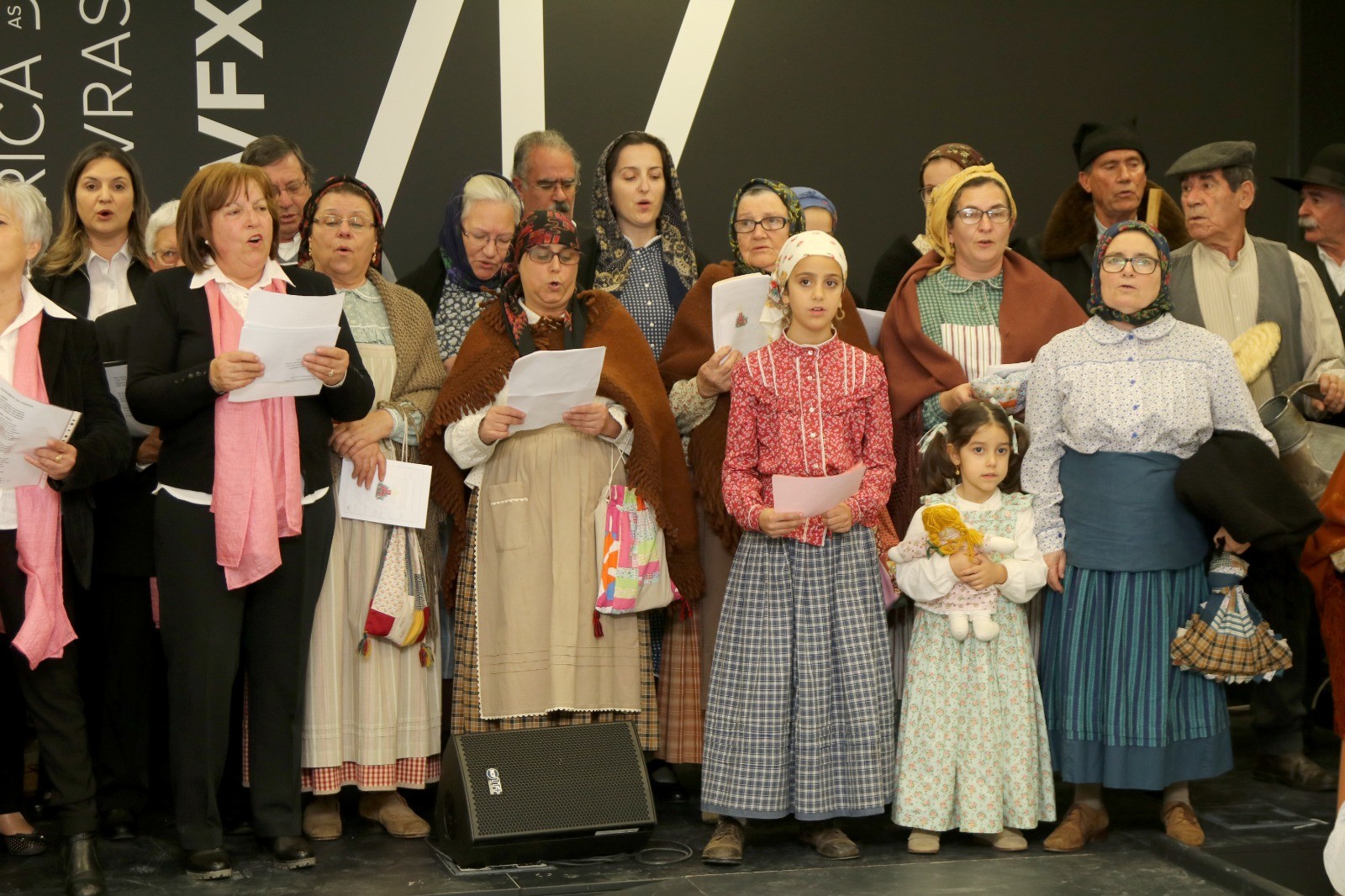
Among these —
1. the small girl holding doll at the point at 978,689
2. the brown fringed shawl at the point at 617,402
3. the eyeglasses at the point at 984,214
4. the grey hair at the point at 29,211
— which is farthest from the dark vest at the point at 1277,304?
the grey hair at the point at 29,211

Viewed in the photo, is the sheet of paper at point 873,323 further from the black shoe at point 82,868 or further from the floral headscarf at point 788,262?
the black shoe at point 82,868

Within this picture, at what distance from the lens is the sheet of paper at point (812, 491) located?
3734mm

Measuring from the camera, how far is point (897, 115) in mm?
6211

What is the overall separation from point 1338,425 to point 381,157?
375 cm

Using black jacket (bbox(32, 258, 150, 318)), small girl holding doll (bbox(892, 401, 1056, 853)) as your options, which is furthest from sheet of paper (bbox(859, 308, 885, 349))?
black jacket (bbox(32, 258, 150, 318))

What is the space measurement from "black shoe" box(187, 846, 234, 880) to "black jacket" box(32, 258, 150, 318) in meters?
1.76

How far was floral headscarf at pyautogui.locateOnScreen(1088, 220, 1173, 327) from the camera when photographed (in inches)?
158

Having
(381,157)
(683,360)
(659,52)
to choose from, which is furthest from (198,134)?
(683,360)

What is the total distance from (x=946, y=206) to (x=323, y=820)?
258cm

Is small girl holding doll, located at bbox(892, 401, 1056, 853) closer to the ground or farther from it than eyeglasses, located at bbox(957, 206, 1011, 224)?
closer to the ground

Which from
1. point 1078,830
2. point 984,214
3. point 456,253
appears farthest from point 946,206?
point 1078,830

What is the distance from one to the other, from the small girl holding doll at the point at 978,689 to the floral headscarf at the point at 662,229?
117 centimetres

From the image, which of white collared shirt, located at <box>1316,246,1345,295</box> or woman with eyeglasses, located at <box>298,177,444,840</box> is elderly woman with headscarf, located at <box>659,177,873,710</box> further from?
white collared shirt, located at <box>1316,246,1345,295</box>

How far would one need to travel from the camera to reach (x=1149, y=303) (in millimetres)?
4004
